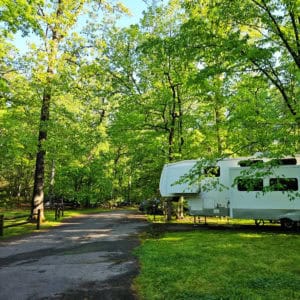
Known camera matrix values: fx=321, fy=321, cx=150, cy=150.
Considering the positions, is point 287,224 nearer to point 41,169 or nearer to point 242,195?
point 242,195

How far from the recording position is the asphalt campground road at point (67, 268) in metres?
5.93

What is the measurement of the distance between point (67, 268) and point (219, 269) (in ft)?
11.9

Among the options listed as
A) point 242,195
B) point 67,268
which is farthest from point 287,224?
point 67,268

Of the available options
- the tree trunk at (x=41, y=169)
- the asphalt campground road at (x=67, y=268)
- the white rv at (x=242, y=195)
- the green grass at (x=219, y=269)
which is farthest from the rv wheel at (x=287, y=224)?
the tree trunk at (x=41, y=169)

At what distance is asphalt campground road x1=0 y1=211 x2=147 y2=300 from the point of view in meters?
5.93

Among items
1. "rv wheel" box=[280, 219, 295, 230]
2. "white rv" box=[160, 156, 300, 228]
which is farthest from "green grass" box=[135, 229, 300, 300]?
"rv wheel" box=[280, 219, 295, 230]

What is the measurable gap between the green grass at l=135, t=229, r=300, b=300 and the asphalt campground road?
0.49m

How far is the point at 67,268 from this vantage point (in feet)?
25.3

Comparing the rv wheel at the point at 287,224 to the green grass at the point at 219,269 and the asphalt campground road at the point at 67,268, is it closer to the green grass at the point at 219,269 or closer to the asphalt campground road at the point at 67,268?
the green grass at the point at 219,269

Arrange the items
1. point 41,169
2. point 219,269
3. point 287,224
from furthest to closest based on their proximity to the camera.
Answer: point 41,169 → point 287,224 → point 219,269

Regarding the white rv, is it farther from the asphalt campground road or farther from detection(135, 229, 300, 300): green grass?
the asphalt campground road

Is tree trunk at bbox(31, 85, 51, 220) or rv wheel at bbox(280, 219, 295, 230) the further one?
tree trunk at bbox(31, 85, 51, 220)

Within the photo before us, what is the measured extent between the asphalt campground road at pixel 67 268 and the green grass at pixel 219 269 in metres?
0.49

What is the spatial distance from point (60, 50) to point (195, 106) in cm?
1027
